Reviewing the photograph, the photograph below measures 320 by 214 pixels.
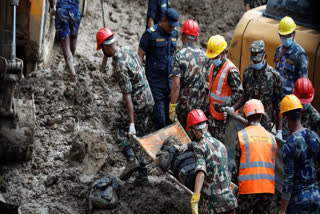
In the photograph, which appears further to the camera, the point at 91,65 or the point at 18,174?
the point at 91,65

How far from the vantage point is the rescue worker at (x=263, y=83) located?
7379 millimetres

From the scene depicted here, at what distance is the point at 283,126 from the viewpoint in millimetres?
7594

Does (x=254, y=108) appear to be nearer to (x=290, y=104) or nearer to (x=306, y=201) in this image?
(x=290, y=104)

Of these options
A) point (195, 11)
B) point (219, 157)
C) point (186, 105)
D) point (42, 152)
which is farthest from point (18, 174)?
point (195, 11)

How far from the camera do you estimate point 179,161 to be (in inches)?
265

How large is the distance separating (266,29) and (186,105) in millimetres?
1840

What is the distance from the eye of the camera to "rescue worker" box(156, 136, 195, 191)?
651 centimetres

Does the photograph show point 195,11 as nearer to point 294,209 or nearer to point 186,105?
point 186,105

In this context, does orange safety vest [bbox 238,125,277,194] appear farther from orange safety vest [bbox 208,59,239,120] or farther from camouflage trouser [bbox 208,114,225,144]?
camouflage trouser [bbox 208,114,225,144]

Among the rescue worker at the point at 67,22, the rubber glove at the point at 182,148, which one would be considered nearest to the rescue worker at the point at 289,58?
the rubber glove at the point at 182,148

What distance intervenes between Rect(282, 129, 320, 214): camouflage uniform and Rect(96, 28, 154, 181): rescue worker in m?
2.28

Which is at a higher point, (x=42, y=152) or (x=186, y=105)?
(x=186, y=105)

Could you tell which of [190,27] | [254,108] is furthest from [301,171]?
[190,27]

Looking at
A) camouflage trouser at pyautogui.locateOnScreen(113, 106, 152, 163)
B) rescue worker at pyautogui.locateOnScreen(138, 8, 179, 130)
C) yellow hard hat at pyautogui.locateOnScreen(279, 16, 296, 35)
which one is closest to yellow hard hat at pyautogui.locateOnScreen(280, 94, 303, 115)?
yellow hard hat at pyautogui.locateOnScreen(279, 16, 296, 35)
